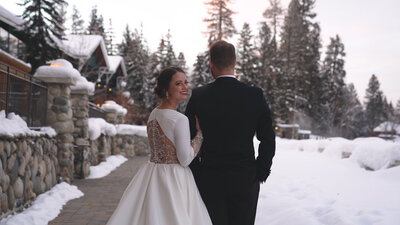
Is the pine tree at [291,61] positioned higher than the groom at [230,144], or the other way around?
the pine tree at [291,61]

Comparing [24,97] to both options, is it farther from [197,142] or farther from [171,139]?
[197,142]

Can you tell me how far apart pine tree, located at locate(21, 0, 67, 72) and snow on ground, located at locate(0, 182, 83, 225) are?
13.0 metres

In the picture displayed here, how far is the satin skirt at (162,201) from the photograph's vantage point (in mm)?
2846

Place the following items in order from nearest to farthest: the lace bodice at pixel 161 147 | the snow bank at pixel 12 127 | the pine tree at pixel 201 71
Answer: the lace bodice at pixel 161 147, the snow bank at pixel 12 127, the pine tree at pixel 201 71

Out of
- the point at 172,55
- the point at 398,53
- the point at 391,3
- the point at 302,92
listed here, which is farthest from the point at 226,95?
the point at 302,92

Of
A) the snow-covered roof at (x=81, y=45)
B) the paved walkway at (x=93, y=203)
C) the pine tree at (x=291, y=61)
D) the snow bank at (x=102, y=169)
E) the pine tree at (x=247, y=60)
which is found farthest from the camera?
the pine tree at (x=291, y=61)

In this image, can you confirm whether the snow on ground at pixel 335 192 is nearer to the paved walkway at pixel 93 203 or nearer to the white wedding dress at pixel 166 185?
the white wedding dress at pixel 166 185

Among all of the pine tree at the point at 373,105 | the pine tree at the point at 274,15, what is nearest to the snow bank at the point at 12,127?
the pine tree at the point at 274,15

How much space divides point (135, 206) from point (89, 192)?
5369mm

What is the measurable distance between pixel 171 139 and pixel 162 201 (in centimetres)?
50

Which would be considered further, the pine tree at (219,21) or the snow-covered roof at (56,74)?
the pine tree at (219,21)

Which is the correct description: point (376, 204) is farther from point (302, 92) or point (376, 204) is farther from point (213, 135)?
point (302, 92)

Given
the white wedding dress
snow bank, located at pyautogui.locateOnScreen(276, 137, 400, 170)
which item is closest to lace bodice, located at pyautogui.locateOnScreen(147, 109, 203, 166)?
the white wedding dress

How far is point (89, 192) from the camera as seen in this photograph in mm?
7891
